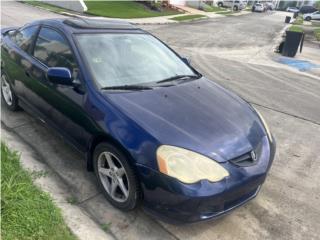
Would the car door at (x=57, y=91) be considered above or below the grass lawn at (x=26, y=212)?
above

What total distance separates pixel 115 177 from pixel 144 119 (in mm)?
645

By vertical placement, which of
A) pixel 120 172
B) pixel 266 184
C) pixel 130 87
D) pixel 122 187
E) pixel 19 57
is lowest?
pixel 266 184

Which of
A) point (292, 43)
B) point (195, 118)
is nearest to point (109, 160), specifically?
point (195, 118)

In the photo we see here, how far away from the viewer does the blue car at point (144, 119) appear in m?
2.86

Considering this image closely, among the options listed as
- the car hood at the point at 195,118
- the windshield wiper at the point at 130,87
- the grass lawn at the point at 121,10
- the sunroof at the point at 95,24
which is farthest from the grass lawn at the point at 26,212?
the grass lawn at the point at 121,10

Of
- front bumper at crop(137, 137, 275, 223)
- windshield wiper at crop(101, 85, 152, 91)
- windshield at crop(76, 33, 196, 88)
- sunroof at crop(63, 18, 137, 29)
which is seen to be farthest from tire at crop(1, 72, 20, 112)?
front bumper at crop(137, 137, 275, 223)

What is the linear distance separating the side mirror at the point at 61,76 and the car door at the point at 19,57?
1.01 m

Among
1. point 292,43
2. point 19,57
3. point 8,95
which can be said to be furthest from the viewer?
point 292,43

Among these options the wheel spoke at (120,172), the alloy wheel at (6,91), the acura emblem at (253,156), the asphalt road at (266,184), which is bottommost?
the asphalt road at (266,184)

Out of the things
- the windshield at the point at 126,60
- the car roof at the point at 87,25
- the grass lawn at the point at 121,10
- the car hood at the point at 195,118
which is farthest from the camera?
the grass lawn at the point at 121,10

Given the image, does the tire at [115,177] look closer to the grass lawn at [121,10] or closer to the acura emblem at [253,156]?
the acura emblem at [253,156]

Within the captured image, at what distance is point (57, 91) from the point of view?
3912mm

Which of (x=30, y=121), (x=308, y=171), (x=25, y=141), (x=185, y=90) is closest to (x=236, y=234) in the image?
(x=185, y=90)

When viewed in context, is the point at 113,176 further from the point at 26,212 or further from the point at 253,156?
the point at 253,156
